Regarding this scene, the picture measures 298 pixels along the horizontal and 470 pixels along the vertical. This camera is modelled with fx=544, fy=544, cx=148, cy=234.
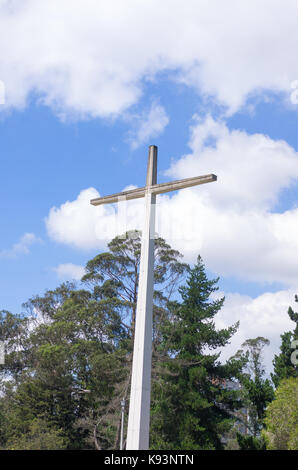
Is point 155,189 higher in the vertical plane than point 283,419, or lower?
higher

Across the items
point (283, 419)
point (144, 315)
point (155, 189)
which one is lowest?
point (283, 419)

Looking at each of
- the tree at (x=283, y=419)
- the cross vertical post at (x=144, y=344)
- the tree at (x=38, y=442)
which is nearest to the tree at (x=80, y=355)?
the tree at (x=38, y=442)

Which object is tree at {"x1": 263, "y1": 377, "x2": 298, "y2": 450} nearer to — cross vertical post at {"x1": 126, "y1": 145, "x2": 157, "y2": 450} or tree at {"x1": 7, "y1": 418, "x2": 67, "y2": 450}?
tree at {"x1": 7, "y1": 418, "x2": 67, "y2": 450}

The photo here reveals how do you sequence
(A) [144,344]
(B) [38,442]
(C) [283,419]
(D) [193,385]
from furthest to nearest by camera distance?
(D) [193,385] → (B) [38,442] → (C) [283,419] → (A) [144,344]

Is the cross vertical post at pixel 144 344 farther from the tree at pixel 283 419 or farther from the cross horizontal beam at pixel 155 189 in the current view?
the tree at pixel 283 419

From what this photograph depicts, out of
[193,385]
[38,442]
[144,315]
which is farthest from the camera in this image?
[193,385]

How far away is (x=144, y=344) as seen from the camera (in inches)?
448

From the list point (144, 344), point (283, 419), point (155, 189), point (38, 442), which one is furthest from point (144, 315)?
point (38, 442)

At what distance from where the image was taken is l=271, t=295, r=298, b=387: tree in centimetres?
2675

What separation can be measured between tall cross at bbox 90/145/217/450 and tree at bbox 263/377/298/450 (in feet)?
37.3

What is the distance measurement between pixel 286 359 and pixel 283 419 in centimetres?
686

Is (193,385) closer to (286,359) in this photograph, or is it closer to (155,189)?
(286,359)
